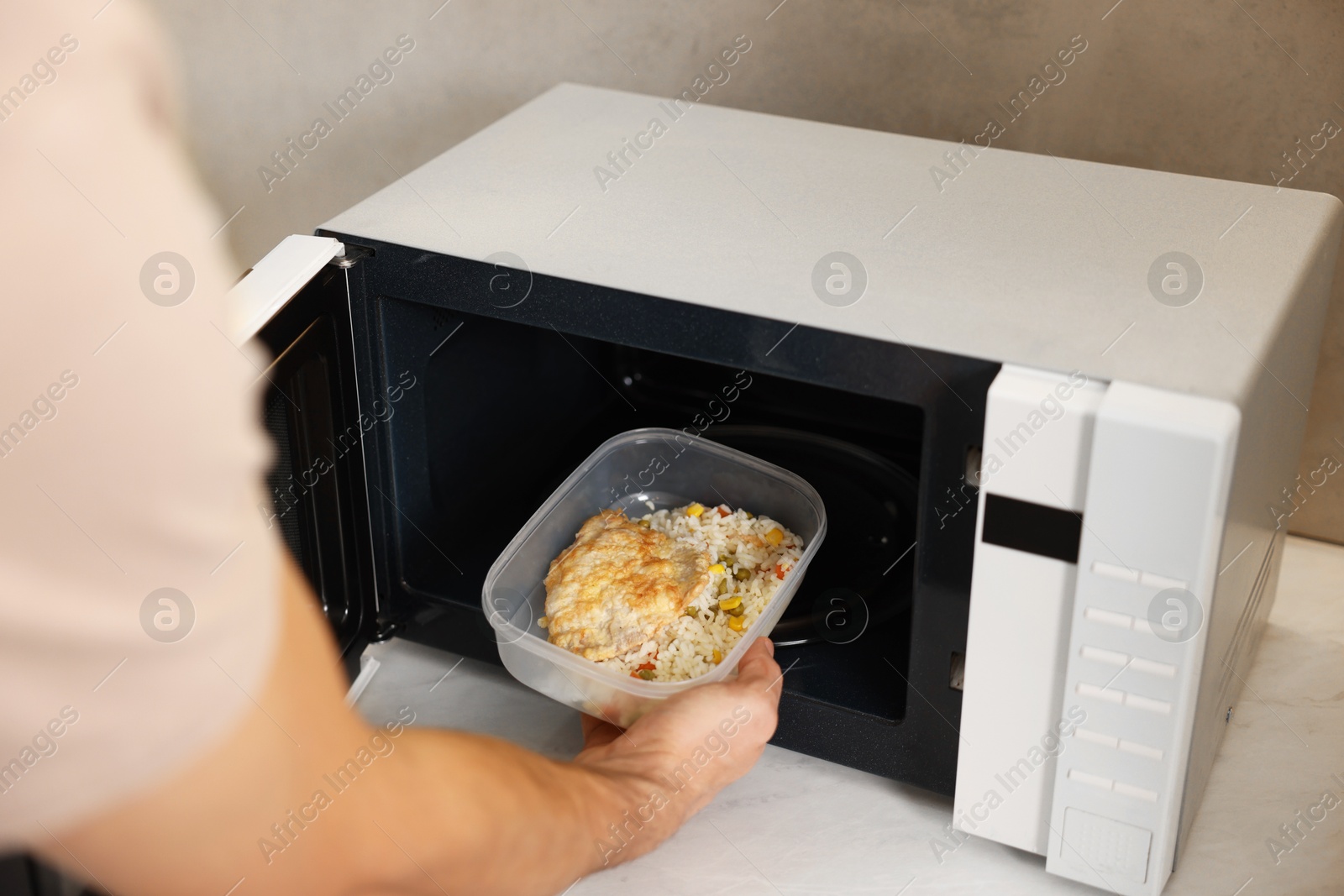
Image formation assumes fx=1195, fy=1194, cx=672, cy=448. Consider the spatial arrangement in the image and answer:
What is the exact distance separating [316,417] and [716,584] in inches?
10.9

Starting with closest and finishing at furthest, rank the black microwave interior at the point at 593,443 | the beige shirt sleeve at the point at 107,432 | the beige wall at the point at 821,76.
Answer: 1. the beige shirt sleeve at the point at 107,432
2. the black microwave interior at the point at 593,443
3. the beige wall at the point at 821,76

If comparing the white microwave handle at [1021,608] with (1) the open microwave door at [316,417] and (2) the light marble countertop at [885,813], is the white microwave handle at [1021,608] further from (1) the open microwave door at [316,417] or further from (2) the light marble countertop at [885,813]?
(1) the open microwave door at [316,417]

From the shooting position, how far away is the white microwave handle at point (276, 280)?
63 centimetres

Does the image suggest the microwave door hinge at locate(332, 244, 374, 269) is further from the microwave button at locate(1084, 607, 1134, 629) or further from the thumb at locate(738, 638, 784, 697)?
the microwave button at locate(1084, 607, 1134, 629)

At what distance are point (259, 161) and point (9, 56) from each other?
1059mm

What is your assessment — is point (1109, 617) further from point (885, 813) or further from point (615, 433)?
point (615, 433)

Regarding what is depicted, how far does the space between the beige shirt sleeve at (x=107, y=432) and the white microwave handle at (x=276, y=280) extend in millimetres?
266

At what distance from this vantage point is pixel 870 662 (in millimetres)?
754

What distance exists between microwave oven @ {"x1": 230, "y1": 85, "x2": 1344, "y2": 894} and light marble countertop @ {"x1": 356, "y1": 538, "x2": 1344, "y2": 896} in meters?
0.03

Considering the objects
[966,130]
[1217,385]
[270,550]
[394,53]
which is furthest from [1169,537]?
[394,53]

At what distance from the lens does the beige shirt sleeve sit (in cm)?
32

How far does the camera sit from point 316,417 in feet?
2.40

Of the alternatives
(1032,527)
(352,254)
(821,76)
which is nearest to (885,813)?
(1032,527)

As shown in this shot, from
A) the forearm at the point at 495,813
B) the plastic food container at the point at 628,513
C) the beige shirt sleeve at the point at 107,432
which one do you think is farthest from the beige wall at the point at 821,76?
the beige shirt sleeve at the point at 107,432
